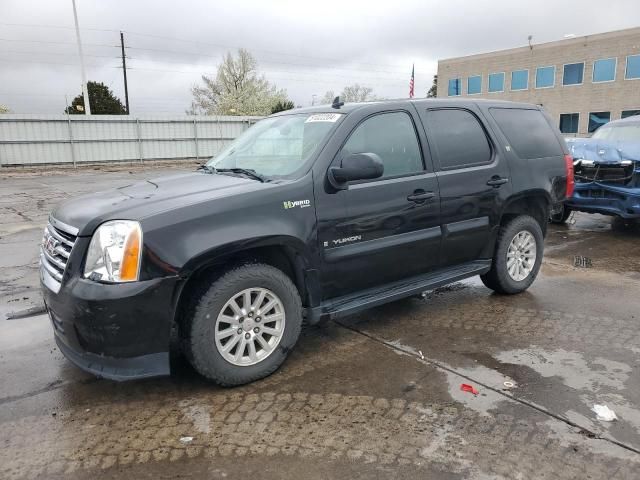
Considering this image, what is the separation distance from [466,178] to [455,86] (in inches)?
1776

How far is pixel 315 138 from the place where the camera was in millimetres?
3906

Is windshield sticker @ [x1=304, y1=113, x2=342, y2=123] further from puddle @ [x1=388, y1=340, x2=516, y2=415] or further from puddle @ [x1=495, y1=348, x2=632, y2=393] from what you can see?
puddle @ [x1=495, y1=348, x2=632, y2=393]

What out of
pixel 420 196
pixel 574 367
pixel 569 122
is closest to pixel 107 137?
pixel 420 196

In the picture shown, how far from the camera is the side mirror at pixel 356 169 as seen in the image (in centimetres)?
360

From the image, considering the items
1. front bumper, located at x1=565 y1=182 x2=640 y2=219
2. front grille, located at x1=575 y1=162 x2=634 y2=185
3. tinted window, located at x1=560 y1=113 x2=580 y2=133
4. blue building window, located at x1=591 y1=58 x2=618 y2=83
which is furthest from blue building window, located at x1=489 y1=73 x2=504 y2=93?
front bumper, located at x1=565 y1=182 x2=640 y2=219

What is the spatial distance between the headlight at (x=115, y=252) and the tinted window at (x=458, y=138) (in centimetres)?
258

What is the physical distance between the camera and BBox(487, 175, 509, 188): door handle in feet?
15.3

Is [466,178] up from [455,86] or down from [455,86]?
down

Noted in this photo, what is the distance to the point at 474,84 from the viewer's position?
4500cm

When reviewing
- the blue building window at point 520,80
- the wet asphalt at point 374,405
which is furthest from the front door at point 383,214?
the blue building window at point 520,80

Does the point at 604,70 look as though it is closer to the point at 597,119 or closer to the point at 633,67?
the point at 633,67

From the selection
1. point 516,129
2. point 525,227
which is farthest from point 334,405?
point 516,129

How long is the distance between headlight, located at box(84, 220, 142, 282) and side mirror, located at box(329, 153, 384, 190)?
1.39 meters

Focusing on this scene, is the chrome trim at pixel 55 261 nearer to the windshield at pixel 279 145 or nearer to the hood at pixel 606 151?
the windshield at pixel 279 145
